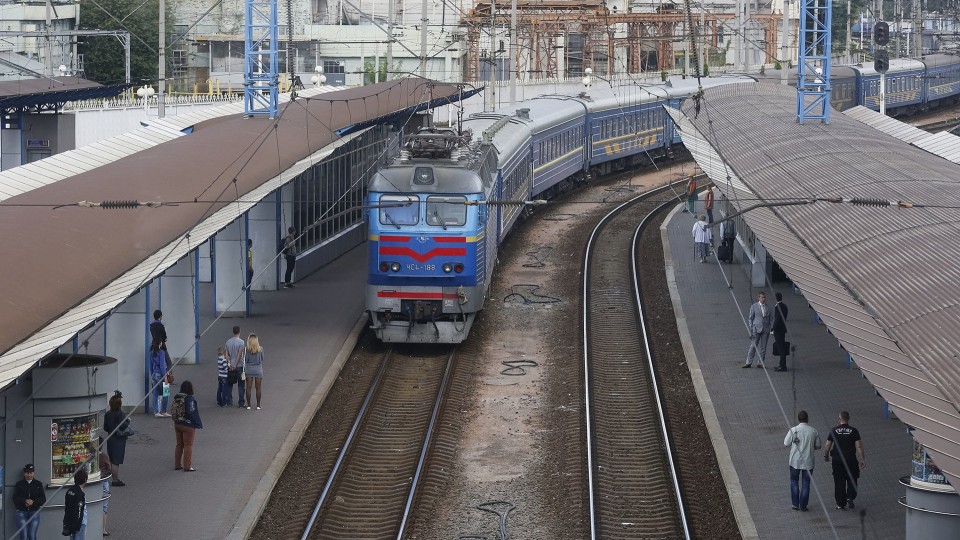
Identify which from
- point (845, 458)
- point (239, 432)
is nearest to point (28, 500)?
point (239, 432)

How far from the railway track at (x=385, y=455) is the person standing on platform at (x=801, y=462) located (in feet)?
14.8

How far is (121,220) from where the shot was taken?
1917cm

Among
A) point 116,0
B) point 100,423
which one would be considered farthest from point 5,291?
point 116,0

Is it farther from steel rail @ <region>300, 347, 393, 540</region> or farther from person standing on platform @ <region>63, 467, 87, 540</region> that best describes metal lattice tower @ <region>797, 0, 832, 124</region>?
person standing on platform @ <region>63, 467, 87, 540</region>

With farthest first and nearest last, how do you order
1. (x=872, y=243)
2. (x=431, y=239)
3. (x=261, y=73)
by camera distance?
(x=261, y=73) < (x=431, y=239) < (x=872, y=243)

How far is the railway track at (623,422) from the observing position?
16844 millimetres

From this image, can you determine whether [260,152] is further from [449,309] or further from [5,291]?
[5,291]

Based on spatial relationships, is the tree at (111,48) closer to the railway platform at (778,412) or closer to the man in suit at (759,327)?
the railway platform at (778,412)

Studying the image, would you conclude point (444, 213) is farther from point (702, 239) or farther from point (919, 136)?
point (919, 136)

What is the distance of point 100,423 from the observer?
50.7 feet

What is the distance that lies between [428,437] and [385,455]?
0.72 m

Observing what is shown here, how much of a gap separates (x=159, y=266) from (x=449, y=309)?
8.36 m

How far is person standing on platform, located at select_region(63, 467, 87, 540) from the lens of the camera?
1410cm

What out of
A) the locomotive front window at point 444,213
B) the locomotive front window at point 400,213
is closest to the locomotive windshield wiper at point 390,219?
the locomotive front window at point 400,213
